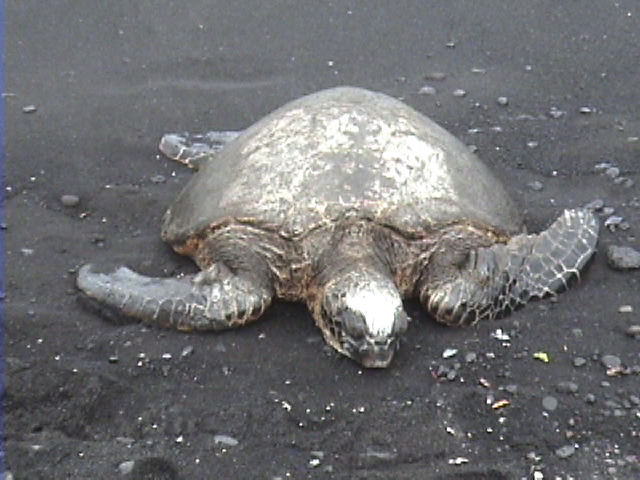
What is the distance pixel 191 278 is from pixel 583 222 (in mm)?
1608

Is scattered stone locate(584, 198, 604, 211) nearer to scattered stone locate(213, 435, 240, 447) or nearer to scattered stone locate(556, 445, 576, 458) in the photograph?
scattered stone locate(556, 445, 576, 458)

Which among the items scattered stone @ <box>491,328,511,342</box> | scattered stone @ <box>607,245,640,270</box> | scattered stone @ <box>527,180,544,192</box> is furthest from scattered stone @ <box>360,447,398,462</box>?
scattered stone @ <box>527,180,544,192</box>

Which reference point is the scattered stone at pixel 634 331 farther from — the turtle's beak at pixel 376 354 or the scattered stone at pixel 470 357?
the turtle's beak at pixel 376 354

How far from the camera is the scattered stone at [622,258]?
408cm

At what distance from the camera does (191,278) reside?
400 cm

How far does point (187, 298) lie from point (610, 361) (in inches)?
60.4

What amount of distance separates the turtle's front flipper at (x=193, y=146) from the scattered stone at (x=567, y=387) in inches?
86.6

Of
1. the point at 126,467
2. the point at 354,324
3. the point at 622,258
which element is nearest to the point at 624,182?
the point at 622,258

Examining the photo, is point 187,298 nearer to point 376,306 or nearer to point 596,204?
point 376,306

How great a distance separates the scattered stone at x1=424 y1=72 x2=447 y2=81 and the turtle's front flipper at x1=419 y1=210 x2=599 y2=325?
6.40 feet

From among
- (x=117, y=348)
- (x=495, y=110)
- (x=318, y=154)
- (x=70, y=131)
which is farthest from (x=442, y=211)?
(x=70, y=131)

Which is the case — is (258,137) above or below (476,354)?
→ above

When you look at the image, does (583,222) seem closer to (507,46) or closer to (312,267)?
(312,267)

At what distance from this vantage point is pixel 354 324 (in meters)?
3.60
